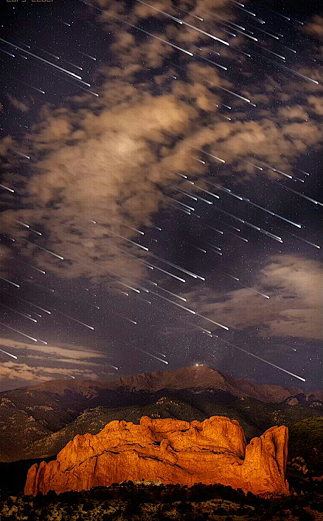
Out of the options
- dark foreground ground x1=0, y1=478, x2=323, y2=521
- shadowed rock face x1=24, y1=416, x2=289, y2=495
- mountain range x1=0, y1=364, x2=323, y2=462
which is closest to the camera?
dark foreground ground x1=0, y1=478, x2=323, y2=521

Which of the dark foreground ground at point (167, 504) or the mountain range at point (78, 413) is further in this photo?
the mountain range at point (78, 413)

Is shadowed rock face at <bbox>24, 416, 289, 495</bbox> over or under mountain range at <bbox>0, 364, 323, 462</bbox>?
over

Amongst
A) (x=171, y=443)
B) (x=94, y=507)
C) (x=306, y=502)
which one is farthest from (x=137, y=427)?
(x=306, y=502)

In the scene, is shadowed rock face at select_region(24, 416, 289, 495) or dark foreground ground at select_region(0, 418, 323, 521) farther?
shadowed rock face at select_region(24, 416, 289, 495)

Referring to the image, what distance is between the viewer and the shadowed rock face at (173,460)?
44.6m

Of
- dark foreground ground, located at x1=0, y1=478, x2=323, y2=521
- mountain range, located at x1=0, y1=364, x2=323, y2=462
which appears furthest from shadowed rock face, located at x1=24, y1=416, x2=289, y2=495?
mountain range, located at x1=0, y1=364, x2=323, y2=462

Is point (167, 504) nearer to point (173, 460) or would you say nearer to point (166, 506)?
point (166, 506)

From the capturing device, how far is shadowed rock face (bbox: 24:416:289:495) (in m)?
44.6

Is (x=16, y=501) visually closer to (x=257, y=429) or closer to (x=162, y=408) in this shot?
(x=257, y=429)

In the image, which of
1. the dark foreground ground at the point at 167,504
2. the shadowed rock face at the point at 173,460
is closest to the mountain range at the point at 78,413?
the shadowed rock face at the point at 173,460

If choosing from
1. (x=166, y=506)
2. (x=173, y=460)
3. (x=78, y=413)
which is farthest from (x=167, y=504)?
(x=78, y=413)

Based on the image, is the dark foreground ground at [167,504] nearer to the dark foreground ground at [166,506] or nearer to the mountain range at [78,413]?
the dark foreground ground at [166,506]

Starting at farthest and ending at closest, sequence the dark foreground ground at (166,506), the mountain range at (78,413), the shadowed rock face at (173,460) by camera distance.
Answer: the mountain range at (78,413)
the shadowed rock face at (173,460)
the dark foreground ground at (166,506)

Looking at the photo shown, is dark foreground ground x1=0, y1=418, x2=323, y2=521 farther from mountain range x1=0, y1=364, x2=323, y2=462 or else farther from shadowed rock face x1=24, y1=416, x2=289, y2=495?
mountain range x1=0, y1=364, x2=323, y2=462
